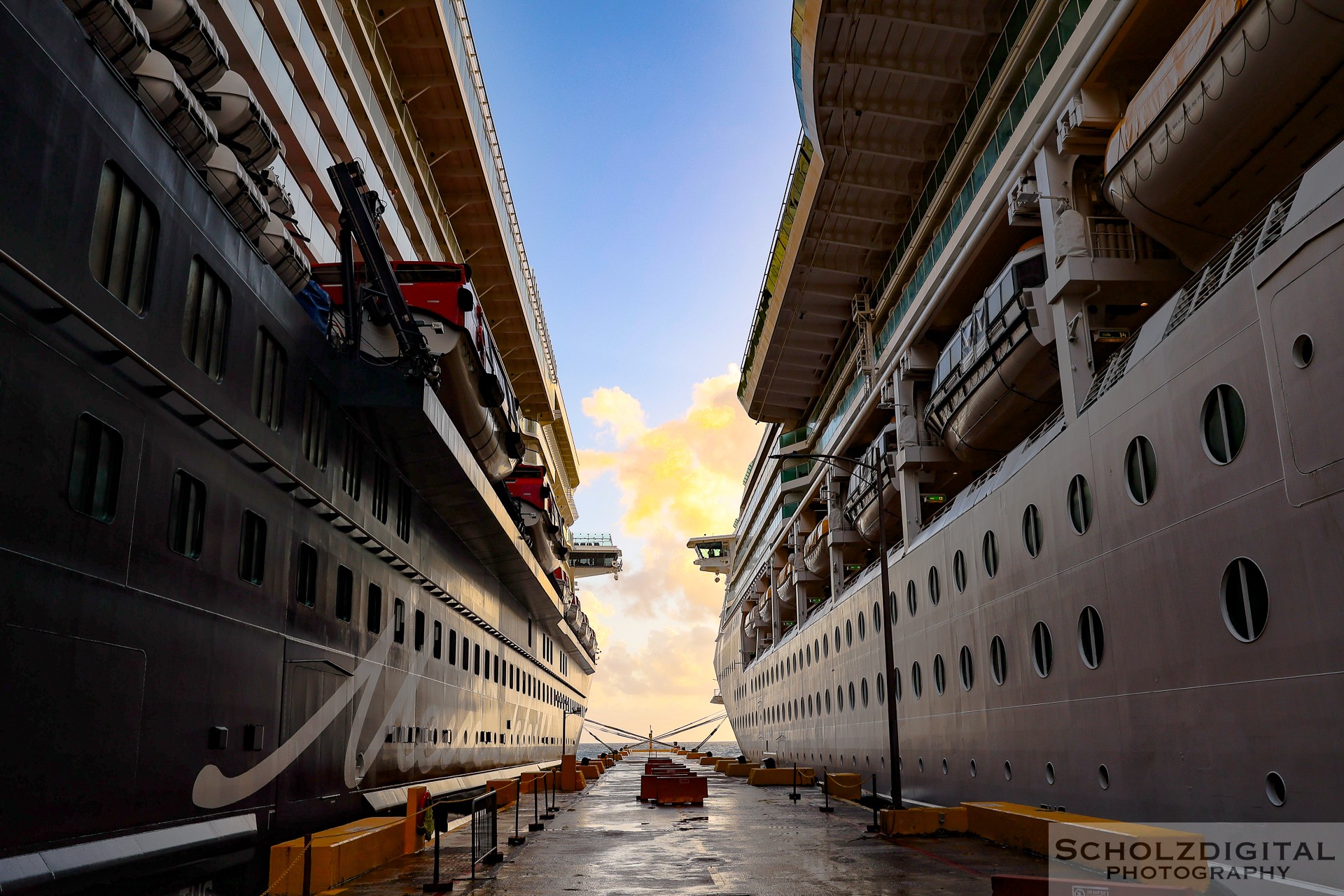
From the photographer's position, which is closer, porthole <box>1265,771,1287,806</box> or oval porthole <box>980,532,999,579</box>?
porthole <box>1265,771,1287,806</box>

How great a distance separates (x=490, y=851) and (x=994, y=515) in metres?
12.4

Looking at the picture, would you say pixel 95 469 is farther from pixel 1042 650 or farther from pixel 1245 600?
pixel 1042 650

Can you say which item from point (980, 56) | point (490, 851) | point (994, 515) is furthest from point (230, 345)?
point (980, 56)

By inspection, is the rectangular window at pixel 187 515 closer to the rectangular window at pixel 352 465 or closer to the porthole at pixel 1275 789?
the rectangular window at pixel 352 465

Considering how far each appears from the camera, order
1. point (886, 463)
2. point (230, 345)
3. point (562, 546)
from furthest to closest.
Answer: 1. point (562, 546)
2. point (886, 463)
3. point (230, 345)

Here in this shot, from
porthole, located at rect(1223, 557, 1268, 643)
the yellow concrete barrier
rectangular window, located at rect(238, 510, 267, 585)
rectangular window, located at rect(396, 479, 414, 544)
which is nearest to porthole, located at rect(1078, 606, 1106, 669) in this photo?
porthole, located at rect(1223, 557, 1268, 643)

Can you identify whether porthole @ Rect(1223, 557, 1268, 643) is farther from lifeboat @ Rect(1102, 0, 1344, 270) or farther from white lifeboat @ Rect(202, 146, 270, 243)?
white lifeboat @ Rect(202, 146, 270, 243)

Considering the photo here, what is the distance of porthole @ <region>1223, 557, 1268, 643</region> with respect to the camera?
11.1 metres

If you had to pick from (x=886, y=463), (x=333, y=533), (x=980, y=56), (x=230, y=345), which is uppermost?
(x=980, y=56)

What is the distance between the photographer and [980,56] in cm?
2505

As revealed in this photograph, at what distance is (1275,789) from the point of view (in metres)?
10.7

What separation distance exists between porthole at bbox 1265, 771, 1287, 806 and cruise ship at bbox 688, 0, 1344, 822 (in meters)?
0.05

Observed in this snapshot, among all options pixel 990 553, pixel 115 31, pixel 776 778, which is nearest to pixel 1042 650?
pixel 990 553

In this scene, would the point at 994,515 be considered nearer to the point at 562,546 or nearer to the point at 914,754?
the point at 914,754
